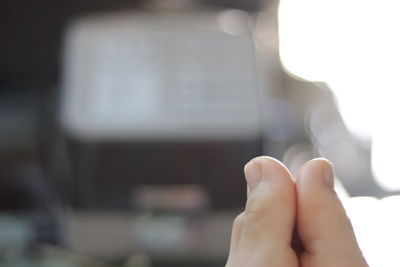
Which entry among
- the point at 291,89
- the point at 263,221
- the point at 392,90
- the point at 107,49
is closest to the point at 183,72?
the point at 107,49

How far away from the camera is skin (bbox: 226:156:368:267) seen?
1.65ft

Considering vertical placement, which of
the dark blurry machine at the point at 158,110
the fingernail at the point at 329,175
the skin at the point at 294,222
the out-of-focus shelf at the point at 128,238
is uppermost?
the fingernail at the point at 329,175

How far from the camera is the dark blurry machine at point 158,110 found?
1.48 m

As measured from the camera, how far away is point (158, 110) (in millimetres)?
1567

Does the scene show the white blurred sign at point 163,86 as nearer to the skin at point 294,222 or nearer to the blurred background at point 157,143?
the blurred background at point 157,143

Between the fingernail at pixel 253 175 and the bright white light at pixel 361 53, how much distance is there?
144cm

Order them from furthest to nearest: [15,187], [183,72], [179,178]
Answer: [15,187] → [183,72] → [179,178]

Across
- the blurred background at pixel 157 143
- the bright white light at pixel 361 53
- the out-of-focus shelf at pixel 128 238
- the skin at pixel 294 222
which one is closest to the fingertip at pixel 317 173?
the skin at pixel 294 222

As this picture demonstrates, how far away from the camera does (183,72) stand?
158 centimetres

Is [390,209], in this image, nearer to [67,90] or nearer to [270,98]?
[270,98]

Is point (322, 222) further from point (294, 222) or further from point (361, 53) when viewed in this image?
point (361, 53)

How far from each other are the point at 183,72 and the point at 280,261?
3.65ft

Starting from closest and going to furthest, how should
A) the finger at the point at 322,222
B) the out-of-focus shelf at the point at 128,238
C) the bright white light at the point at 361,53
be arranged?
the finger at the point at 322,222 → the out-of-focus shelf at the point at 128,238 → the bright white light at the point at 361,53

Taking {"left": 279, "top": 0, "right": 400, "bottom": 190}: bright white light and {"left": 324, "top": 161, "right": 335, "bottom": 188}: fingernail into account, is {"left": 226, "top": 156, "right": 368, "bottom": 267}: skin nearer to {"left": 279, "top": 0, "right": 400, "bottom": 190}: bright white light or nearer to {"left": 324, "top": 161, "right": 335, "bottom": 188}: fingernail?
{"left": 324, "top": 161, "right": 335, "bottom": 188}: fingernail
